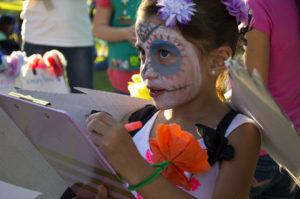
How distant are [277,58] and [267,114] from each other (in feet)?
2.23

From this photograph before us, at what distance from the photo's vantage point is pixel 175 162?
1169mm

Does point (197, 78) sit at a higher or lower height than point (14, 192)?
higher

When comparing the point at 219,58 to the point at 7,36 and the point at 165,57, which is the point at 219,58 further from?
the point at 7,36

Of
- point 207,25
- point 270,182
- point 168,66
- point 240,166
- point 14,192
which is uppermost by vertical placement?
point 207,25

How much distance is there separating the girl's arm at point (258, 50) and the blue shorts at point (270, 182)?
401 millimetres

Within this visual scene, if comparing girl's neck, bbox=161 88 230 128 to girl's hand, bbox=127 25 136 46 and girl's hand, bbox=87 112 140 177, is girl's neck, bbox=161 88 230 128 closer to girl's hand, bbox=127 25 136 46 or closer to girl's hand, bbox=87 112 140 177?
girl's hand, bbox=87 112 140 177

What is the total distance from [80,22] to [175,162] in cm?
223

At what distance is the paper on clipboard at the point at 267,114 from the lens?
3.21ft

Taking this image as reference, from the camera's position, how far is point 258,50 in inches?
65.9

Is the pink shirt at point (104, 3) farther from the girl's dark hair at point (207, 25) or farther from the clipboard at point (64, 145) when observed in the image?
the clipboard at point (64, 145)

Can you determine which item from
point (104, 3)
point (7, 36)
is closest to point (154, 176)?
point (104, 3)

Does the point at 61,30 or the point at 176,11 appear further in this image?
the point at 61,30

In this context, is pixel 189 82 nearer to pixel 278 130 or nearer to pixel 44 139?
pixel 278 130

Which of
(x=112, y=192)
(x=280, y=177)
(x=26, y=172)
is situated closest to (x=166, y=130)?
(x=112, y=192)
